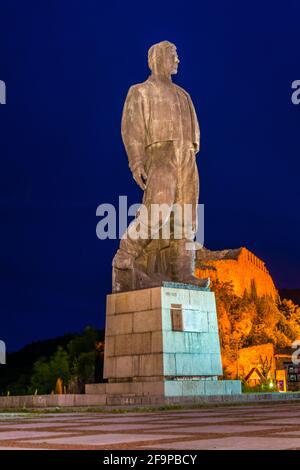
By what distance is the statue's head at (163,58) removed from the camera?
13406 mm

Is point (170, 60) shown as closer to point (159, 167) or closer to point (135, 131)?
point (135, 131)

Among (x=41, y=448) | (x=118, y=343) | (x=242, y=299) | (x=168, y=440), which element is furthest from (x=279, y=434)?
(x=242, y=299)

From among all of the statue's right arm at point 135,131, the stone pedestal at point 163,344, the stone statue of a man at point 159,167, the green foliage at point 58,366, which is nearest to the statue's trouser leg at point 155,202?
the stone statue of a man at point 159,167

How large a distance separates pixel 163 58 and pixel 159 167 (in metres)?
2.10

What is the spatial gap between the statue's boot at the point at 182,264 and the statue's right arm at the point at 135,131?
1661 millimetres

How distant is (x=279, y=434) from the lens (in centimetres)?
479

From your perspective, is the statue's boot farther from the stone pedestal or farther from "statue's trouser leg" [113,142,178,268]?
"statue's trouser leg" [113,142,178,268]

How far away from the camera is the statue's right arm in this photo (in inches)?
521

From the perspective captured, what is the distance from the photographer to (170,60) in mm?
13422

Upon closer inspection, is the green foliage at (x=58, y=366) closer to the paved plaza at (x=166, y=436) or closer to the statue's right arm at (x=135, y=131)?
the statue's right arm at (x=135, y=131)

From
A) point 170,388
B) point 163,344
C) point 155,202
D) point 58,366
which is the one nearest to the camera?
point 170,388

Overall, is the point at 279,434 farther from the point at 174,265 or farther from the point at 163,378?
the point at 174,265

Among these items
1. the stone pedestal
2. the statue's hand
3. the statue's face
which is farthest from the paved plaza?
the statue's face

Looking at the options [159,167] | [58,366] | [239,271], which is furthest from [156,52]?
[239,271]
